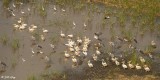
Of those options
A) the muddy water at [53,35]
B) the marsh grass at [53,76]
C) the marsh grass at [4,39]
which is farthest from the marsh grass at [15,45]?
the marsh grass at [53,76]

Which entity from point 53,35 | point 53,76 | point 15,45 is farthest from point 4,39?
point 53,76

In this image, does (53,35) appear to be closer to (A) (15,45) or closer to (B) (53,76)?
(A) (15,45)

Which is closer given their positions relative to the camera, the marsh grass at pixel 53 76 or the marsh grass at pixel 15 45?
the marsh grass at pixel 53 76

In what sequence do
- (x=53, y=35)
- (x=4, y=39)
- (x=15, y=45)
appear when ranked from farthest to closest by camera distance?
(x=53, y=35), (x=4, y=39), (x=15, y=45)

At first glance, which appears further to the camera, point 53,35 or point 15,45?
point 53,35

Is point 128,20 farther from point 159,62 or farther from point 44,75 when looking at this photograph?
point 44,75

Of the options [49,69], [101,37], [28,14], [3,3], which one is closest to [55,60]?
[49,69]

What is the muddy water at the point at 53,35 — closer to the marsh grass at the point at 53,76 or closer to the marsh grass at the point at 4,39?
the marsh grass at the point at 4,39

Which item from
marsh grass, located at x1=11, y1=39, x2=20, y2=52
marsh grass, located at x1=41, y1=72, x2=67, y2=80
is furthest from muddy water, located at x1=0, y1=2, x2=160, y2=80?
marsh grass, located at x1=41, y1=72, x2=67, y2=80

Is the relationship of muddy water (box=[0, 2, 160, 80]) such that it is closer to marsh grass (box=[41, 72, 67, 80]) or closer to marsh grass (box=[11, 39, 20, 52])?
marsh grass (box=[11, 39, 20, 52])
